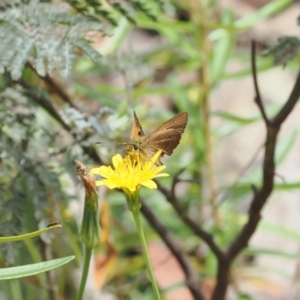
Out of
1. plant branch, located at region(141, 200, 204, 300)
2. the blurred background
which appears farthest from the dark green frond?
plant branch, located at region(141, 200, 204, 300)

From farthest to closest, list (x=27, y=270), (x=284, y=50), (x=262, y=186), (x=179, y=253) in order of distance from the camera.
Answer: (x=179, y=253) → (x=262, y=186) → (x=284, y=50) → (x=27, y=270)

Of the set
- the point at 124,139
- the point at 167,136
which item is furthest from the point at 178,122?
the point at 124,139

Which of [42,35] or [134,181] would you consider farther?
[42,35]

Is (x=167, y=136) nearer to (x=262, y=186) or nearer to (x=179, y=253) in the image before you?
(x=262, y=186)

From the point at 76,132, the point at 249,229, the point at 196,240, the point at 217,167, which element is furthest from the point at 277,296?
A: the point at 76,132

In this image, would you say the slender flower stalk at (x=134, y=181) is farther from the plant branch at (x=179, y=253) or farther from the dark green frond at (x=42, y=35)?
the plant branch at (x=179, y=253)

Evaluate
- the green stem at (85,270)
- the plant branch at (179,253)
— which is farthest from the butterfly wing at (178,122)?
the plant branch at (179,253)
